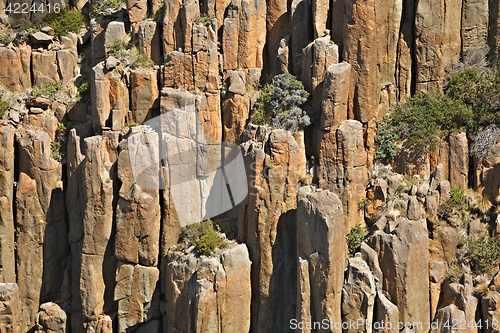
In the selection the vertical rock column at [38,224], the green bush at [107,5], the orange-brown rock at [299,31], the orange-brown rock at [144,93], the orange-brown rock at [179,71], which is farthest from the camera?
the green bush at [107,5]

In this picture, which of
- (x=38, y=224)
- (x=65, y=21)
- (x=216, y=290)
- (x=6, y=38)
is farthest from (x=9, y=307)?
(x=65, y=21)

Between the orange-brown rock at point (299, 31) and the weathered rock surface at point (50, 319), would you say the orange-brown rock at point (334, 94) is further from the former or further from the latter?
the weathered rock surface at point (50, 319)

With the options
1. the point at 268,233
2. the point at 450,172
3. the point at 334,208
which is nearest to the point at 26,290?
the point at 268,233

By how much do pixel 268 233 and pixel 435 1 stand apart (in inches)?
373

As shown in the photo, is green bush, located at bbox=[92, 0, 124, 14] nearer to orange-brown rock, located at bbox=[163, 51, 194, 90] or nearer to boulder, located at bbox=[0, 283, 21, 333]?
orange-brown rock, located at bbox=[163, 51, 194, 90]

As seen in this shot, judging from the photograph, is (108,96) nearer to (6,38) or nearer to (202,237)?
(6,38)

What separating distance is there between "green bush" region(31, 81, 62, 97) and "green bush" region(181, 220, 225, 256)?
8003 millimetres

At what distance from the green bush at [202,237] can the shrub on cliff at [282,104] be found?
387 centimetres

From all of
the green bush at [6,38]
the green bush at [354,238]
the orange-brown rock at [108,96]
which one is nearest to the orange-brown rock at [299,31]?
the green bush at [354,238]

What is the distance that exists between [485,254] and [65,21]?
1879cm

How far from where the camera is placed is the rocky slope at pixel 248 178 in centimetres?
3553

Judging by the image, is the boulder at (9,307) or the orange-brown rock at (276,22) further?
the boulder at (9,307)

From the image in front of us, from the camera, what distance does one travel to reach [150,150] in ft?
128

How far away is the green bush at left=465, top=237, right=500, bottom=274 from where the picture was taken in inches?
1400
